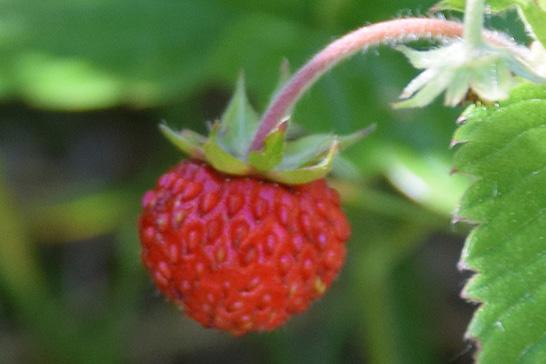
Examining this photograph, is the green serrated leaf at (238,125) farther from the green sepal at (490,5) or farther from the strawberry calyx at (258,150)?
the green sepal at (490,5)

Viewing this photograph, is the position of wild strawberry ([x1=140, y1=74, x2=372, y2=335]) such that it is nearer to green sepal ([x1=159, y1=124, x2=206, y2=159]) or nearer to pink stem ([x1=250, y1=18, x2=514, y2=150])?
green sepal ([x1=159, y1=124, x2=206, y2=159])

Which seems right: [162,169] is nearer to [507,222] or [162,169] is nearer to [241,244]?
[241,244]

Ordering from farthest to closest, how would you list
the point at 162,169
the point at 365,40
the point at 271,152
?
1. the point at 162,169
2. the point at 271,152
3. the point at 365,40

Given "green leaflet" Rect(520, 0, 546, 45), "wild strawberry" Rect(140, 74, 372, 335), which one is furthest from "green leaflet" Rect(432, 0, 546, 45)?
"wild strawberry" Rect(140, 74, 372, 335)

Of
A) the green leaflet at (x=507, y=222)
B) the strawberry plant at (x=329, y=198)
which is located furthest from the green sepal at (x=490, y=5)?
the green leaflet at (x=507, y=222)

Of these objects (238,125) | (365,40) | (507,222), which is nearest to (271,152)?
(238,125)

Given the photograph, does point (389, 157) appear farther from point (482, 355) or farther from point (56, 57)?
point (482, 355)

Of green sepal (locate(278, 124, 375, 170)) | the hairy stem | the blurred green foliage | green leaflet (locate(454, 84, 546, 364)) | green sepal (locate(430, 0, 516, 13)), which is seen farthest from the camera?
the blurred green foliage
